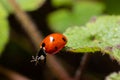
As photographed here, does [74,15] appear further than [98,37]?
Yes

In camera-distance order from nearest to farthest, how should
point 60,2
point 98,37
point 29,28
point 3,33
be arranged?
point 98,37 → point 3,33 → point 29,28 → point 60,2

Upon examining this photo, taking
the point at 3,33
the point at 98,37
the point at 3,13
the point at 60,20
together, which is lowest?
the point at 98,37

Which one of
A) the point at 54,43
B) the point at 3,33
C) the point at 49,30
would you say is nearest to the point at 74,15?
the point at 49,30

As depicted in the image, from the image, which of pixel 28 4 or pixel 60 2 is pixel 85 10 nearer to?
pixel 60 2

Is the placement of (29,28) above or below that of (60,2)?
below

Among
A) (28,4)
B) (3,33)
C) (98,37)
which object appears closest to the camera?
(98,37)

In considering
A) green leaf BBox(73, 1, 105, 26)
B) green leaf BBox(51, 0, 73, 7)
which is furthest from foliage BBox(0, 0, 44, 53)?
green leaf BBox(73, 1, 105, 26)

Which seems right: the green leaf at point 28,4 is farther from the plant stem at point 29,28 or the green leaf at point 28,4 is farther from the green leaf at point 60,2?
the green leaf at point 60,2

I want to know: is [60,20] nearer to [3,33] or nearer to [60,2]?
[60,2]

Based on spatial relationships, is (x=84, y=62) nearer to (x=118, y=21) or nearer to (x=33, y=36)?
(x=118, y=21)
